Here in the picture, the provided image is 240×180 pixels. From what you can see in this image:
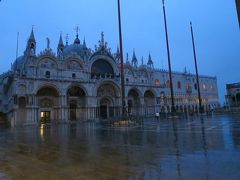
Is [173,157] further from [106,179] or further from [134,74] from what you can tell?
[134,74]

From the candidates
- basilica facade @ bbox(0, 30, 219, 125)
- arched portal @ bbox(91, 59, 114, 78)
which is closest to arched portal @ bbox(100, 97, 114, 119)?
basilica facade @ bbox(0, 30, 219, 125)

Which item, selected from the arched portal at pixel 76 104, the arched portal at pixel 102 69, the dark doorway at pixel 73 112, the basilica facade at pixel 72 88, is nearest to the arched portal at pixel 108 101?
the basilica facade at pixel 72 88

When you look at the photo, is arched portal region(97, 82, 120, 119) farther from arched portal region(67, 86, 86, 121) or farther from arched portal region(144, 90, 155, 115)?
arched portal region(144, 90, 155, 115)

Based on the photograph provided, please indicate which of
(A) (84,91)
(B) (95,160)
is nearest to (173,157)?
(B) (95,160)

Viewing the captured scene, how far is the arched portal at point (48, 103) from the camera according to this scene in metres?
43.6

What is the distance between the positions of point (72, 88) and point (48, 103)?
6.02 m

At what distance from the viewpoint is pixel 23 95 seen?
129 feet

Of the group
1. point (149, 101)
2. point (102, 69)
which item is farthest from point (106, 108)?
point (149, 101)

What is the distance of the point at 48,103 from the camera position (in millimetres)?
44594

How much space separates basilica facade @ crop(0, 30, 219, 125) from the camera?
40.2m

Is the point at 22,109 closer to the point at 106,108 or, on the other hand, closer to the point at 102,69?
the point at 106,108

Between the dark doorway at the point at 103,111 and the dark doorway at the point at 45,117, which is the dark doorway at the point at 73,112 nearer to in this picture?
the dark doorway at the point at 45,117

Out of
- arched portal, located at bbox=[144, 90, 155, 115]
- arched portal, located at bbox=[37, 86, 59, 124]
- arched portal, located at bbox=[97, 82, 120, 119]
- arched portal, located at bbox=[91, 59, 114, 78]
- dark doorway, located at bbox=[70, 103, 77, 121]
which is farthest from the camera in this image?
arched portal, located at bbox=[144, 90, 155, 115]

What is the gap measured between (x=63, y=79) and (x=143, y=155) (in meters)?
38.8
